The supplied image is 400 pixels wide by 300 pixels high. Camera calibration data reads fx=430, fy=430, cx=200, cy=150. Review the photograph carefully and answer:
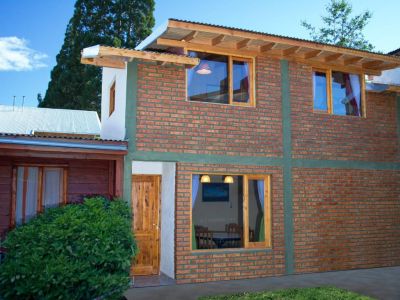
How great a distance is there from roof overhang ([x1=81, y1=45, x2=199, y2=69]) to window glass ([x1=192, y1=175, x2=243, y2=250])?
8.11 ft

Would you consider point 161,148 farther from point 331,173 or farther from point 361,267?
point 361,267

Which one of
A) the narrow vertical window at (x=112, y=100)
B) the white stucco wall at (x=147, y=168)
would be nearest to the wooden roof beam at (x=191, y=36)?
the narrow vertical window at (x=112, y=100)

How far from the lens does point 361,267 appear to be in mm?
10477

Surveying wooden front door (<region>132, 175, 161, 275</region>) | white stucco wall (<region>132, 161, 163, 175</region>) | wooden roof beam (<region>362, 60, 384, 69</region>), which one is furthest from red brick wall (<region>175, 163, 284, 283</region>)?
wooden roof beam (<region>362, 60, 384, 69</region>)

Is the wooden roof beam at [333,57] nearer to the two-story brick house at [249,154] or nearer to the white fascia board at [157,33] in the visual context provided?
the two-story brick house at [249,154]

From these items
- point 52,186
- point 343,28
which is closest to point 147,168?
point 52,186

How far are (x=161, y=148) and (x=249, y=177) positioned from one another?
7.17 ft

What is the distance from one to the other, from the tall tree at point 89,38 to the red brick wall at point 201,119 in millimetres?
17408

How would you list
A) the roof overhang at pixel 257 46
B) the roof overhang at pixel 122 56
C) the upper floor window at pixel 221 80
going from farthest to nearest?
the upper floor window at pixel 221 80 → the roof overhang at pixel 257 46 → the roof overhang at pixel 122 56

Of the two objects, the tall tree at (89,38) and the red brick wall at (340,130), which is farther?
the tall tree at (89,38)

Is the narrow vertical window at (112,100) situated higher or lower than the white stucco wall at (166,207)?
higher

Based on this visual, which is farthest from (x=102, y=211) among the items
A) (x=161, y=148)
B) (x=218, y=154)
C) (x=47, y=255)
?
(x=218, y=154)

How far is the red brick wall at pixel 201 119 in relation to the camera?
8875 mm

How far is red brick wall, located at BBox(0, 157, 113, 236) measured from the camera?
352 inches
